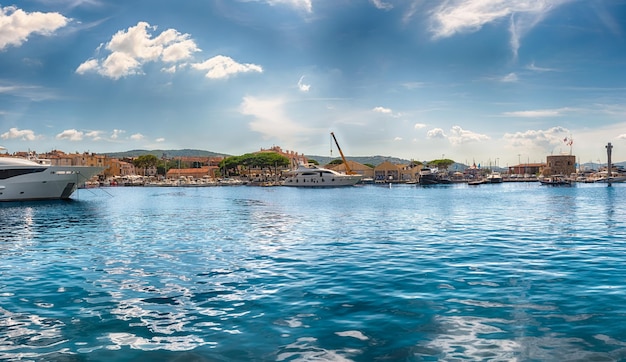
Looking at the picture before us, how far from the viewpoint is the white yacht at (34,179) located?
2518 inches

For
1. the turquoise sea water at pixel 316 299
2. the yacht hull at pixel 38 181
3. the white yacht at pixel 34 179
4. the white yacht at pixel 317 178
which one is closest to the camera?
the turquoise sea water at pixel 316 299

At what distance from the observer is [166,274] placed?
623 inches

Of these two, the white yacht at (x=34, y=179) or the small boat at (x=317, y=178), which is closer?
the white yacht at (x=34, y=179)

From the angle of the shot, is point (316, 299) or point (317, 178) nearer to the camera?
point (316, 299)

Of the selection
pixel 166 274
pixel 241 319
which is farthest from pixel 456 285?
pixel 166 274

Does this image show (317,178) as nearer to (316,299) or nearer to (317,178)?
(317,178)

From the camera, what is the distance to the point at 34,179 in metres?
65.8

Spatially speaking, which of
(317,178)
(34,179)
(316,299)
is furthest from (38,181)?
(317,178)

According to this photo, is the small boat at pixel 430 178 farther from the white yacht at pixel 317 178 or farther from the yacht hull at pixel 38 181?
the yacht hull at pixel 38 181

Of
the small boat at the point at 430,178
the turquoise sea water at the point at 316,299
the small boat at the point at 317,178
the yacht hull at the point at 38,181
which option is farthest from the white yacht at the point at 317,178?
the turquoise sea water at the point at 316,299

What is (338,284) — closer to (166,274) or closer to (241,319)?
(241,319)

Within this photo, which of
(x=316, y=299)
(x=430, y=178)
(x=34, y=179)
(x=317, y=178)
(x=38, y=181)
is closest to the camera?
(x=316, y=299)

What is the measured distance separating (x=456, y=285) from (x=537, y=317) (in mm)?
3365

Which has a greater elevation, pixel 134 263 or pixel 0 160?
pixel 0 160
